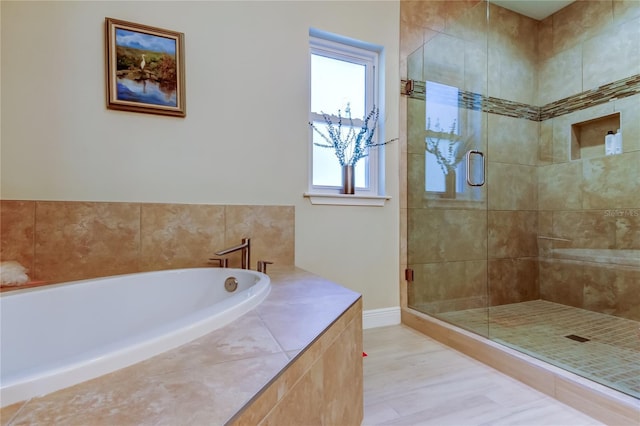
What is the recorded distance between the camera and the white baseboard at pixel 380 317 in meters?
2.24

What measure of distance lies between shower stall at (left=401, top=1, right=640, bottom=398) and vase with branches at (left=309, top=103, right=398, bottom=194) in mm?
355

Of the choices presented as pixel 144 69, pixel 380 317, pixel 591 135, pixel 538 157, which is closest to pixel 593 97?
pixel 591 135

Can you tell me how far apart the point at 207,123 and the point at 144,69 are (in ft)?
1.37

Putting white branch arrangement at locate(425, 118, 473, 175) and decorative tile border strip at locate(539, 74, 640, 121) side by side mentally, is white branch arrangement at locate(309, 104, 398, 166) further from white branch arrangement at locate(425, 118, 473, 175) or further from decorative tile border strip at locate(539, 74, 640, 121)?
decorative tile border strip at locate(539, 74, 640, 121)

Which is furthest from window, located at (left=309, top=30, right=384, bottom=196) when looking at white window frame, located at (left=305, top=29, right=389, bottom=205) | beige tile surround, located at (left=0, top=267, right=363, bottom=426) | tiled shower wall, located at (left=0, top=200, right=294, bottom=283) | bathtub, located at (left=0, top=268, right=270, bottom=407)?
beige tile surround, located at (left=0, top=267, right=363, bottom=426)

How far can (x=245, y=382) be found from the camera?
585mm

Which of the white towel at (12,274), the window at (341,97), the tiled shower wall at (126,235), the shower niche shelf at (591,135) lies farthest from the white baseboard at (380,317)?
the shower niche shelf at (591,135)

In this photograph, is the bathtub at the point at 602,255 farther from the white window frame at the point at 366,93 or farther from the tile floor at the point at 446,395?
the white window frame at the point at 366,93

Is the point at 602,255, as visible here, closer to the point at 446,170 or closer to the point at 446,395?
the point at 446,170

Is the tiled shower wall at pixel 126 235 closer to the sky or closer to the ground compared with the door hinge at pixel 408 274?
closer to the sky

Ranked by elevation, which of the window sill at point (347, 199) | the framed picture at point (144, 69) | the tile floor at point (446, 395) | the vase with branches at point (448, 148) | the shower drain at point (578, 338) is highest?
the framed picture at point (144, 69)

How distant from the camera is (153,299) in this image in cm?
143

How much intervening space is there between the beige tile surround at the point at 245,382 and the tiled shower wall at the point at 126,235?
882mm

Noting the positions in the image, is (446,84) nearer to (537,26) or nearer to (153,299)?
(537,26)
